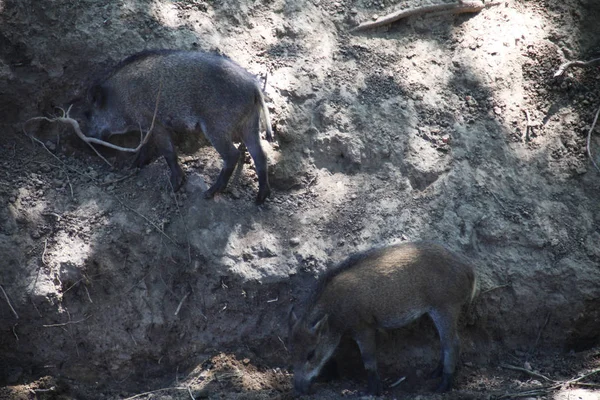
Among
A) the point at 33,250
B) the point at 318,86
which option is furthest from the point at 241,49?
the point at 33,250

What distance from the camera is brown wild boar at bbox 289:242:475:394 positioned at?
6.06 meters

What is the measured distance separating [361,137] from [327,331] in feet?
6.65

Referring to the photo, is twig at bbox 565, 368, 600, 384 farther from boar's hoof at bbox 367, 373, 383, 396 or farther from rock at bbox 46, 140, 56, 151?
rock at bbox 46, 140, 56, 151

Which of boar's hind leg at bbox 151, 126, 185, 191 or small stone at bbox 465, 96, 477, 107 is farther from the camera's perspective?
small stone at bbox 465, 96, 477, 107

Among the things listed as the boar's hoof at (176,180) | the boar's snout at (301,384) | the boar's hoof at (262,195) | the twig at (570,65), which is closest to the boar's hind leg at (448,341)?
the boar's snout at (301,384)

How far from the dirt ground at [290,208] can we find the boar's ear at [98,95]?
1.14 feet

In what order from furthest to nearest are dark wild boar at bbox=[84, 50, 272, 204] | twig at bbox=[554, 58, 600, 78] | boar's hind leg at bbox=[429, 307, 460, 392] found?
twig at bbox=[554, 58, 600, 78]
dark wild boar at bbox=[84, 50, 272, 204]
boar's hind leg at bbox=[429, 307, 460, 392]

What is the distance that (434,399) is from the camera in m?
5.79

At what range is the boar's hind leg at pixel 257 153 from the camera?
264 inches

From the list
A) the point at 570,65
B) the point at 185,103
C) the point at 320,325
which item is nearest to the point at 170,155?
the point at 185,103

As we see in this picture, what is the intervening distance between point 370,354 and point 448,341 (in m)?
0.65

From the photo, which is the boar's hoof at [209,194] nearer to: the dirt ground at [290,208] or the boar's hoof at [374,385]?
the dirt ground at [290,208]

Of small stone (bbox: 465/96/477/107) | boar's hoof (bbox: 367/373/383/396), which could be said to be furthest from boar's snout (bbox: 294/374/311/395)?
small stone (bbox: 465/96/477/107)

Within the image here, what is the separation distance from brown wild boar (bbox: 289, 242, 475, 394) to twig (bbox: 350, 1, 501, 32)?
115 inches
